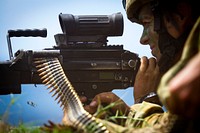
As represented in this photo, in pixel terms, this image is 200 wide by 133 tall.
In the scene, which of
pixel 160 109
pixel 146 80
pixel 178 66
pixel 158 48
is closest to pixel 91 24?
pixel 146 80

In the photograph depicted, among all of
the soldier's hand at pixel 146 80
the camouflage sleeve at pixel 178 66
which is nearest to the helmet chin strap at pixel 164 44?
the soldier's hand at pixel 146 80

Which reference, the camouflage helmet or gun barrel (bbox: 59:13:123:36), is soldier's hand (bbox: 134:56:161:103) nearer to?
the camouflage helmet

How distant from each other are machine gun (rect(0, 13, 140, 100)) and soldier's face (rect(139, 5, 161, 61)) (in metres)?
1.46

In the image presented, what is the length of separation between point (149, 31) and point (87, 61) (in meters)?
1.70

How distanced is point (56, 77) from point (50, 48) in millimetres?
1795

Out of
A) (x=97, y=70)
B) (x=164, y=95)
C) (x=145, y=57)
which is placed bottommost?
(x=97, y=70)

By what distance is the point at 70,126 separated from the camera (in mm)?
1885

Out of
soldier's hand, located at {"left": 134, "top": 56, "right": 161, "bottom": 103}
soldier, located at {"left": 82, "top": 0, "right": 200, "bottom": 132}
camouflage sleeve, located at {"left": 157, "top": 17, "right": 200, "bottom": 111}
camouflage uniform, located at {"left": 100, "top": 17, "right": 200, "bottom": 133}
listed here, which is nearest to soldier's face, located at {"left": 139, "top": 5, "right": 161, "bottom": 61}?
soldier, located at {"left": 82, "top": 0, "right": 200, "bottom": 132}

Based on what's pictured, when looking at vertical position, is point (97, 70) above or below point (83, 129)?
below

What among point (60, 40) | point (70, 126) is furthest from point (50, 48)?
point (70, 126)

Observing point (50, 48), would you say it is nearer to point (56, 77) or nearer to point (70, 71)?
point (70, 71)

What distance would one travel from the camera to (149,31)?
3.06m

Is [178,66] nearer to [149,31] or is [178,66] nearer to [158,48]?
[158,48]

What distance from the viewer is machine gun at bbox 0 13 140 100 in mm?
4523
